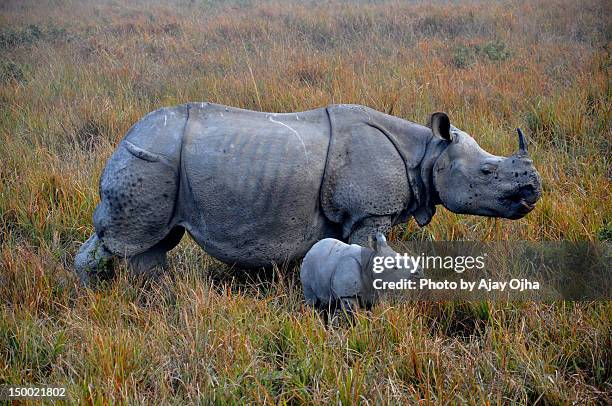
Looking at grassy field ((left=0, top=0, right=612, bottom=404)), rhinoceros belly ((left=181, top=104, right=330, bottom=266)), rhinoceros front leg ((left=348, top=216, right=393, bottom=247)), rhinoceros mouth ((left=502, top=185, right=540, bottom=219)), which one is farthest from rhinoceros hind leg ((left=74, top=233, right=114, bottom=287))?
rhinoceros mouth ((left=502, top=185, right=540, bottom=219))

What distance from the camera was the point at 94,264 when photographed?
14.2 ft

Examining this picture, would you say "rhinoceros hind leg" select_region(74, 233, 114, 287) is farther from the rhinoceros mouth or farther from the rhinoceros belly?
the rhinoceros mouth

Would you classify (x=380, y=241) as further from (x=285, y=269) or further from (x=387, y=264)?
(x=285, y=269)

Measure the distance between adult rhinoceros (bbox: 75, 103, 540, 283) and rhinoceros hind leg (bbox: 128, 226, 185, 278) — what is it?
72 millimetres

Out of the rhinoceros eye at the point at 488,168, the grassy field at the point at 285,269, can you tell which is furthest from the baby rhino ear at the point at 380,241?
the rhinoceros eye at the point at 488,168

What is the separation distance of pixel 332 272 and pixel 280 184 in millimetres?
680

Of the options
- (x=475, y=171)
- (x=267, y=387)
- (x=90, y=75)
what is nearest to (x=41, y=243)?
(x=267, y=387)

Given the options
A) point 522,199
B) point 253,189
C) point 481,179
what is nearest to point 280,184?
point 253,189

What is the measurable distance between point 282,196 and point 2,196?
9.06ft

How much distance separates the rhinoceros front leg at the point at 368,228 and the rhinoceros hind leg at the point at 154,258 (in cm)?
111

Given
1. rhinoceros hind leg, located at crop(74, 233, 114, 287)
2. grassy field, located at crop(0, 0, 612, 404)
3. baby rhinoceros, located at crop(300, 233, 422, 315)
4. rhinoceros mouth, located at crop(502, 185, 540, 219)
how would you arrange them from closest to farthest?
grassy field, located at crop(0, 0, 612, 404), baby rhinoceros, located at crop(300, 233, 422, 315), rhinoceros mouth, located at crop(502, 185, 540, 219), rhinoceros hind leg, located at crop(74, 233, 114, 287)

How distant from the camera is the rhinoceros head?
4074 mm

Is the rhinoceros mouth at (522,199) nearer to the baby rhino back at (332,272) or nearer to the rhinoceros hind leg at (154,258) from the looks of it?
the baby rhino back at (332,272)

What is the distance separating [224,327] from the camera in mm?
3699
